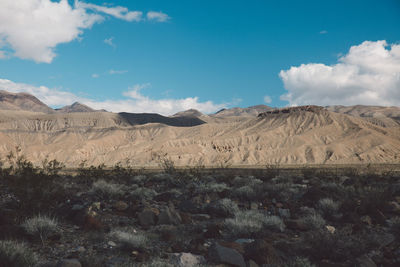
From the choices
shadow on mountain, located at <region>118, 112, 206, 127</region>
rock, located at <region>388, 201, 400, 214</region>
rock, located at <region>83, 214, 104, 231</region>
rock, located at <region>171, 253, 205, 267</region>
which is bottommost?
rock, located at <region>83, 214, 104, 231</region>

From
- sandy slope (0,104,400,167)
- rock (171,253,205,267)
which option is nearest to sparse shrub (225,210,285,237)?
rock (171,253,205,267)

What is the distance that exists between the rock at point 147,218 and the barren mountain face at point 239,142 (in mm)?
70552

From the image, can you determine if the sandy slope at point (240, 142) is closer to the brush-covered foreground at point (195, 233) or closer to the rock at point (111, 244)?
the brush-covered foreground at point (195, 233)

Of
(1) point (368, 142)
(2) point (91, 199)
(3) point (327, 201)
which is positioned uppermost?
(1) point (368, 142)

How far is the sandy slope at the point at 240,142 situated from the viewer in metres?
78.1

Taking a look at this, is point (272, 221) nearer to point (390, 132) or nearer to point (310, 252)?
point (310, 252)

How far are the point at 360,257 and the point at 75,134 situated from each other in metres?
129

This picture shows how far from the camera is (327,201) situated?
9.57 m

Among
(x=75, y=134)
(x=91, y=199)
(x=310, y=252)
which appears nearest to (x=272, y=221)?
(x=310, y=252)

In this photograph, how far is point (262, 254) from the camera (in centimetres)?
524

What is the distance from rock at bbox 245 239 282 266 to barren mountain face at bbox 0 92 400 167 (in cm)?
7273

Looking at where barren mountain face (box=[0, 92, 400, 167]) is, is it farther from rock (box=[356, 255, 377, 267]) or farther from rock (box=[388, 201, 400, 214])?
rock (box=[356, 255, 377, 267])

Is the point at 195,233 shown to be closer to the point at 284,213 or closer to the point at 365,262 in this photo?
the point at 284,213

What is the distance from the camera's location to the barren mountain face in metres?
78.1
